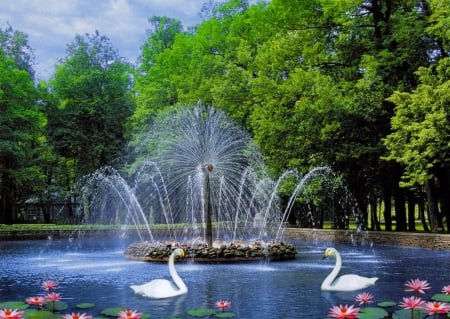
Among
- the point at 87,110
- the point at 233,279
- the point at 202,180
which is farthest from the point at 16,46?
the point at 233,279

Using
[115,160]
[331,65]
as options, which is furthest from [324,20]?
[115,160]

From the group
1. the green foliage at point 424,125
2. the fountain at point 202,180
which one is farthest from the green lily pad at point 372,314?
the fountain at point 202,180

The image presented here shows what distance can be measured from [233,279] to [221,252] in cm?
418

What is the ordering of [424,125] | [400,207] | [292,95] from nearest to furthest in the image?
[424,125]
[292,95]
[400,207]

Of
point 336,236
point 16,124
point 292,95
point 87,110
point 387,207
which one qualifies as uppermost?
point 87,110

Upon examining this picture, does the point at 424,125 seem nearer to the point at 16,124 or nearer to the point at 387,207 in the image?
the point at 387,207

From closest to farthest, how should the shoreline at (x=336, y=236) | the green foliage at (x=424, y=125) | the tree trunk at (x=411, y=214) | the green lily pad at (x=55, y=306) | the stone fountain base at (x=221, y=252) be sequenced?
1. the green lily pad at (x=55, y=306)
2. the stone fountain base at (x=221, y=252)
3. the green foliage at (x=424, y=125)
4. the shoreline at (x=336, y=236)
5. the tree trunk at (x=411, y=214)

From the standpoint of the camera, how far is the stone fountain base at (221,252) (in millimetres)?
17672

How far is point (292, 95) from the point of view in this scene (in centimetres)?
2759

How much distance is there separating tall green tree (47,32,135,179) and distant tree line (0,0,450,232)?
101 millimetres

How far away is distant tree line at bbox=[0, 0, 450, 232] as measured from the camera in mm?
23297

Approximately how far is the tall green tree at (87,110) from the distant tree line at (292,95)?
101mm

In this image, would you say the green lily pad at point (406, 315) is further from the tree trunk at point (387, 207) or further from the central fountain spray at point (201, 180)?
the tree trunk at point (387, 207)

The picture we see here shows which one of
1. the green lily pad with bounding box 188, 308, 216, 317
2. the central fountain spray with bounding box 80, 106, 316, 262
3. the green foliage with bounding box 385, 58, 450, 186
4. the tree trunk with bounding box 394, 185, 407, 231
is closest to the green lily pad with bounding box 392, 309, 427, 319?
the green lily pad with bounding box 188, 308, 216, 317
